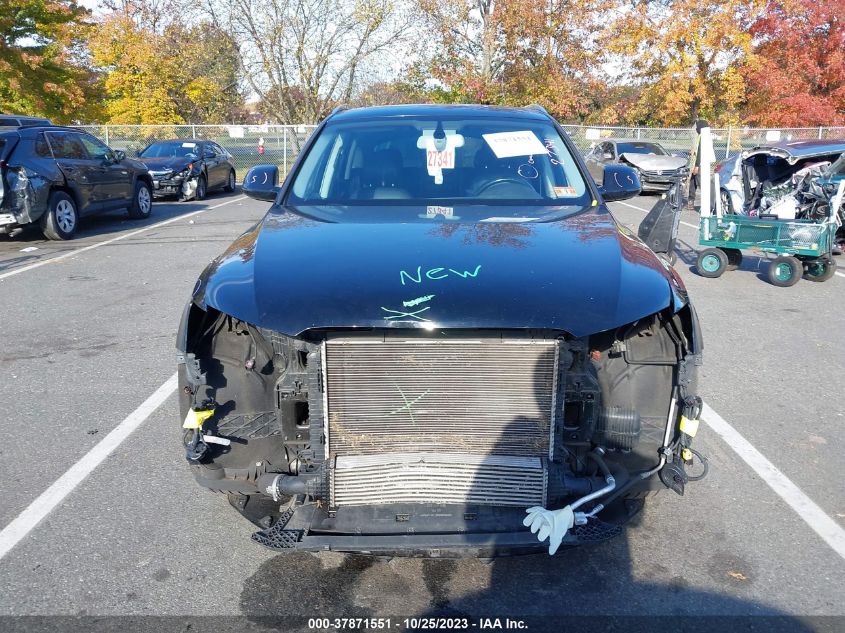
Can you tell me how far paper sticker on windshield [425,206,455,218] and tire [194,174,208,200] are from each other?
1590cm

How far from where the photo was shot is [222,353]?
3.04m

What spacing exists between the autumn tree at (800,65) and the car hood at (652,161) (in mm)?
10346

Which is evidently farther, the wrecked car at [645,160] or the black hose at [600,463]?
the wrecked car at [645,160]

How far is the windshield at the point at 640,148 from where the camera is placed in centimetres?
2178

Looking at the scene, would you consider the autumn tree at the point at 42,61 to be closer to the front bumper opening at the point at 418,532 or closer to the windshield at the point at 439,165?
the windshield at the point at 439,165

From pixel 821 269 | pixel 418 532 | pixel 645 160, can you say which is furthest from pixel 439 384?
pixel 645 160

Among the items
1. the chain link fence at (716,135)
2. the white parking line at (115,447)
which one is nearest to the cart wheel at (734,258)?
the white parking line at (115,447)

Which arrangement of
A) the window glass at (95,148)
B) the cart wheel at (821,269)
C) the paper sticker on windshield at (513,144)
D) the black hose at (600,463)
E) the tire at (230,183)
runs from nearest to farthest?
the black hose at (600,463) < the paper sticker on windshield at (513,144) < the cart wheel at (821,269) < the window glass at (95,148) < the tire at (230,183)

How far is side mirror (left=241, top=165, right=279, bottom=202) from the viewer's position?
445cm

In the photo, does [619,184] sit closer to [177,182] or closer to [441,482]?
[441,482]

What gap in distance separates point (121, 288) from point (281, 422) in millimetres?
6368

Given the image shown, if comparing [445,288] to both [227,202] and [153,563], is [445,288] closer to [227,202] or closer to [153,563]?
[153,563]

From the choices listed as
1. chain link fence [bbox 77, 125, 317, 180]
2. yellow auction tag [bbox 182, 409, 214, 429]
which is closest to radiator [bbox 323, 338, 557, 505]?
yellow auction tag [bbox 182, 409, 214, 429]

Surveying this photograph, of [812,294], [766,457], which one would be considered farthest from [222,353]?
[812,294]
